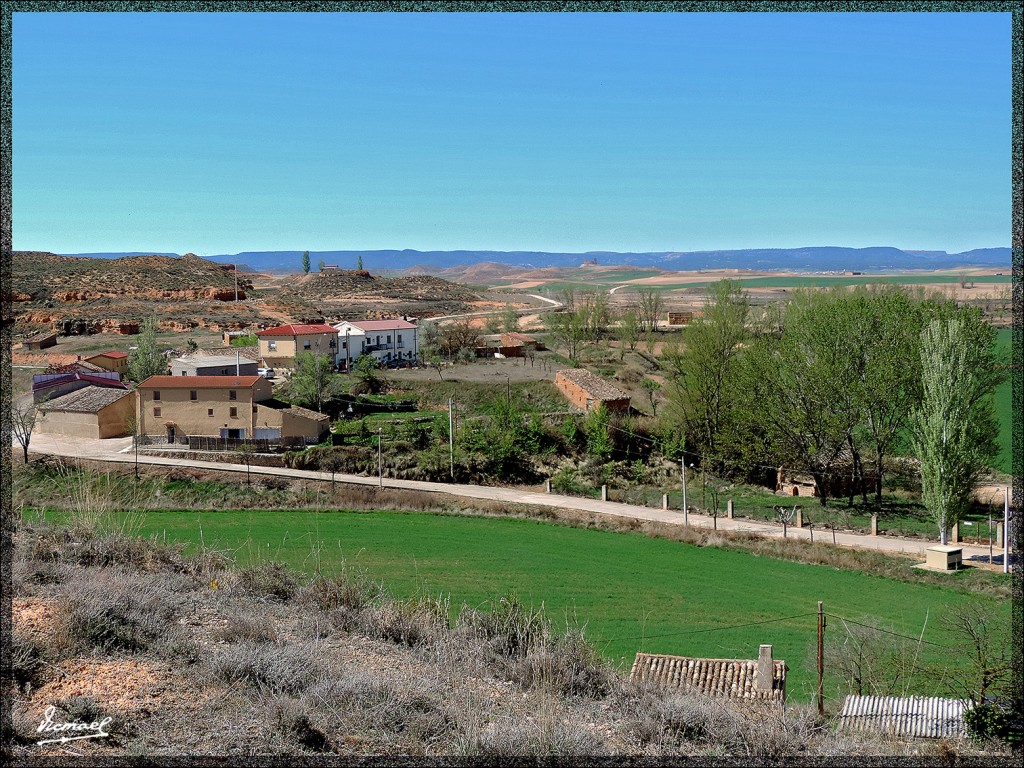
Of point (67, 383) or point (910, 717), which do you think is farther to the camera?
point (67, 383)

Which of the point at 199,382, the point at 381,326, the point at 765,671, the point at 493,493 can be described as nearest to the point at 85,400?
the point at 199,382

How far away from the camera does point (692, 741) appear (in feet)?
22.3

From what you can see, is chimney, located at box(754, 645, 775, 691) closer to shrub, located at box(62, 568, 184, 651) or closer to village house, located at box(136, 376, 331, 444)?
shrub, located at box(62, 568, 184, 651)

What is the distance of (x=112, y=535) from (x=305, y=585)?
238 centimetres

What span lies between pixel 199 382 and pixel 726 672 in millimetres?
30441

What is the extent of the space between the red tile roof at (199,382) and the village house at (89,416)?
8.90 ft

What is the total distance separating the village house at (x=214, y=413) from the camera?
3900 centimetres

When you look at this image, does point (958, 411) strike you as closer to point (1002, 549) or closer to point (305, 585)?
point (1002, 549)

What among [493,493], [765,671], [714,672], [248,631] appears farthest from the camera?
[493,493]

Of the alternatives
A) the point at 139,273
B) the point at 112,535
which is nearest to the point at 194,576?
the point at 112,535

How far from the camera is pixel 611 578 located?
22922mm

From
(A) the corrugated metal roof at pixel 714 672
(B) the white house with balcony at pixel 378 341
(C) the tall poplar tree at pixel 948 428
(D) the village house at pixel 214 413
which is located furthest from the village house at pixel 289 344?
(A) the corrugated metal roof at pixel 714 672

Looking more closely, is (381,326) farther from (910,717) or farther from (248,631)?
(910,717)

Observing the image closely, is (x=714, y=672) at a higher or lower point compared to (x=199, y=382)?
lower
